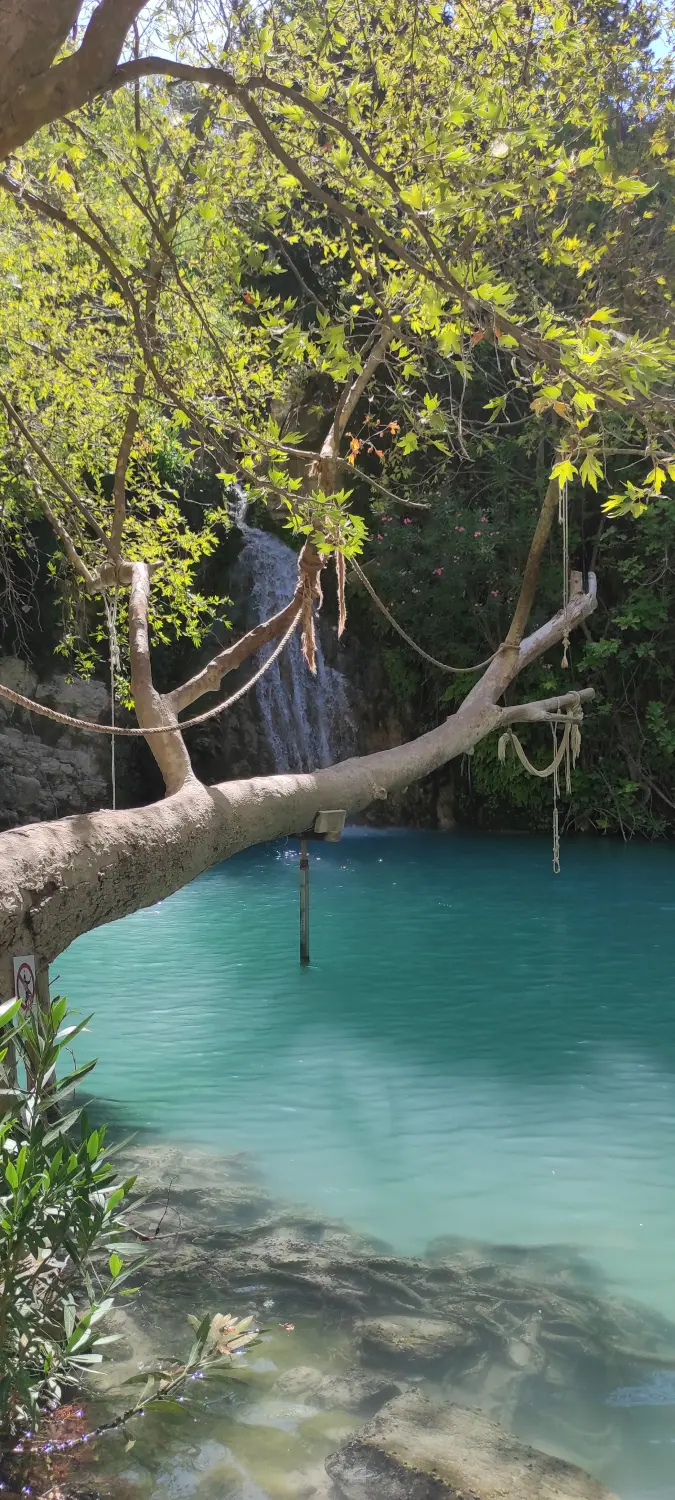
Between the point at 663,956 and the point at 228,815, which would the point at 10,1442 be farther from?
the point at 663,956

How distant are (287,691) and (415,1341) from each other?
1175 centimetres

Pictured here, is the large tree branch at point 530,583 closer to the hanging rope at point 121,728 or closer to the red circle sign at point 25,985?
the hanging rope at point 121,728

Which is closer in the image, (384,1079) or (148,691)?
(148,691)

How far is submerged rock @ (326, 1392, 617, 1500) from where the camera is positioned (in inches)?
90.4

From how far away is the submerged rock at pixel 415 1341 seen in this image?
9.48ft

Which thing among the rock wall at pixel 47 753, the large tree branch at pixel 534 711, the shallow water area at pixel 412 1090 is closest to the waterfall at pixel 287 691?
the rock wall at pixel 47 753

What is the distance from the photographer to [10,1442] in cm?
224

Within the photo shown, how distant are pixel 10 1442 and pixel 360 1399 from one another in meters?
0.90

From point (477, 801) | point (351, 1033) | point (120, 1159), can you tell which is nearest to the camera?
point (120, 1159)

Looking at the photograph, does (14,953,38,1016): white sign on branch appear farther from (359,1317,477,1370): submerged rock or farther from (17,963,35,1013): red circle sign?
(359,1317,477,1370): submerged rock

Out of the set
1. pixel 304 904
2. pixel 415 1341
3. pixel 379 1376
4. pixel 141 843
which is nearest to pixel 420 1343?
pixel 415 1341

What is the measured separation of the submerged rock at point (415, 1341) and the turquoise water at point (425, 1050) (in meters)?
0.61

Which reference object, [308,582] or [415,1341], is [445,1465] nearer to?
[415,1341]

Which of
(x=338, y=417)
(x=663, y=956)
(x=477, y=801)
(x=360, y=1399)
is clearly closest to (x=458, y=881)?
(x=663, y=956)
